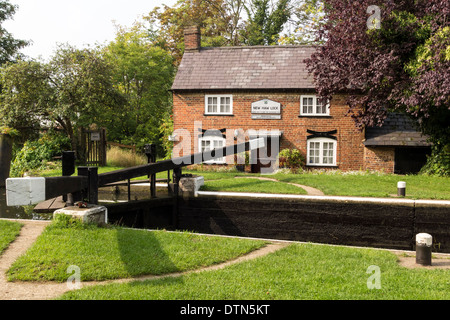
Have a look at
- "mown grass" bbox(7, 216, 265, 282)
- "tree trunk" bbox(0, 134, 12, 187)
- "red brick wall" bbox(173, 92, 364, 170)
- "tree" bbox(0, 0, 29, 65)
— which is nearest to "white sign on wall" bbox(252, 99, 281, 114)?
"red brick wall" bbox(173, 92, 364, 170)

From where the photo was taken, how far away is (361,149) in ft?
65.5

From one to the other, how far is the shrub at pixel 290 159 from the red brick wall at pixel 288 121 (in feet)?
1.62

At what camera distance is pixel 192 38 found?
2284 centimetres

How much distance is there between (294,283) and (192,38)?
19374mm

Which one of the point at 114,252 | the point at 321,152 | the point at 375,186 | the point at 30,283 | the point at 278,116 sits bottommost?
the point at 30,283

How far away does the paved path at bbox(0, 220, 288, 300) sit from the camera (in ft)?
16.8

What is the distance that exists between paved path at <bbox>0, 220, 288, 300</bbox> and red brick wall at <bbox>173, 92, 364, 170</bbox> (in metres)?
13.1

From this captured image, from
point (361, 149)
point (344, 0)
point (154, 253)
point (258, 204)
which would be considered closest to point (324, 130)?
point (361, 149)

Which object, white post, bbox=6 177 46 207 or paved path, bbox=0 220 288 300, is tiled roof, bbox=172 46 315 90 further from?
white post, bbox=6 177 46 207

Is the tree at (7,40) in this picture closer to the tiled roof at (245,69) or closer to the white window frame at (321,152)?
the tiled roof at (245,69)

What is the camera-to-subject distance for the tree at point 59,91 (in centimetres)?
2003

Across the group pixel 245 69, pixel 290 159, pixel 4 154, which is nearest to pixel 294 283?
pixel 4 154

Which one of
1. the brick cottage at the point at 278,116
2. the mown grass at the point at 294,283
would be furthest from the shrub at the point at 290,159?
the mown grass at the point at 294,283

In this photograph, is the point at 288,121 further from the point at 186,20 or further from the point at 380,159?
the point at 186,20
